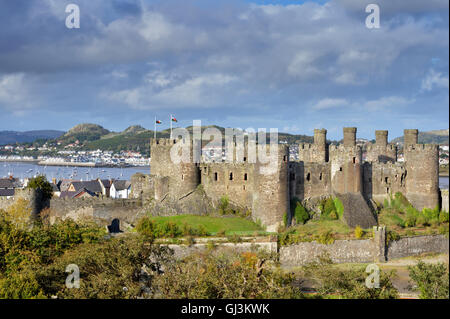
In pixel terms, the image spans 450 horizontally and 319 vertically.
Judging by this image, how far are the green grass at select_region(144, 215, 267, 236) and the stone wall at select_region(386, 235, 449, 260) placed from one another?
9.39m

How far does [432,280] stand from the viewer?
2375 centimetres

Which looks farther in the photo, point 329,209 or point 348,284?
point 329,209

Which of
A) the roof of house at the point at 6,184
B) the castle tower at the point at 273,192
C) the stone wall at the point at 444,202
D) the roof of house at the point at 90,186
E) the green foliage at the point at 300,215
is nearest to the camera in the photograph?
the castle tower at the point at 273,192

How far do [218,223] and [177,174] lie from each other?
15.6 ft

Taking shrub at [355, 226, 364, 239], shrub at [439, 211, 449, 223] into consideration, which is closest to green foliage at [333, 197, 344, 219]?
shrub at [355, 226, 364, 239]

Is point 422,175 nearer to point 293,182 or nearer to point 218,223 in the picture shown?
point 293,182

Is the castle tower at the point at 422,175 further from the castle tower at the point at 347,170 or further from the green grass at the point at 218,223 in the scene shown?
the green grass at the point at 218,223

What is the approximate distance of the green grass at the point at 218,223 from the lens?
112 ft

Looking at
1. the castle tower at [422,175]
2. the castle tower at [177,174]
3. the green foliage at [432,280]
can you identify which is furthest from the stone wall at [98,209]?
the castle tower at [422,175]

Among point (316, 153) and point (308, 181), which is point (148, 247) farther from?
point (316, 153)

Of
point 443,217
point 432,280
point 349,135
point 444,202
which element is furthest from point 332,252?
point 444,202

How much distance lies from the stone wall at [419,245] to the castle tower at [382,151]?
8.61 meters
